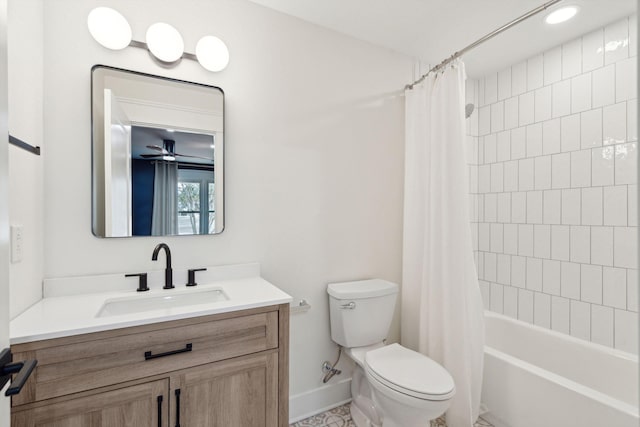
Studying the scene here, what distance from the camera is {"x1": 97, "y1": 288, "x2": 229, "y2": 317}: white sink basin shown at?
4.37 feet

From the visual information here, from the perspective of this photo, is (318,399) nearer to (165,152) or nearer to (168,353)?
(168,353)

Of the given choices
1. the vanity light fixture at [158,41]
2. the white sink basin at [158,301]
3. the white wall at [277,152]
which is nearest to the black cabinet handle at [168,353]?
the white sink basin at [158,301]

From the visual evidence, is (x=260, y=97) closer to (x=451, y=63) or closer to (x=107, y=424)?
(x=451, y=63)

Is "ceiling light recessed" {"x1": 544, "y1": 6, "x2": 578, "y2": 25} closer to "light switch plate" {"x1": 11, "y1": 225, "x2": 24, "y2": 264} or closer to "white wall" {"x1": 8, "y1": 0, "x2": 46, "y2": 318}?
"white wall" {"x1": 8, "y1": 0, "x2": 46, "y2": 318}

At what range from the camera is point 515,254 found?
2.41 meters

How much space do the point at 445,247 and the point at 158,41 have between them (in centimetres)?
186

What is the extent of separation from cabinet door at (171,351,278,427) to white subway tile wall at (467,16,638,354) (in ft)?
6.61

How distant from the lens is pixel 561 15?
1803mm

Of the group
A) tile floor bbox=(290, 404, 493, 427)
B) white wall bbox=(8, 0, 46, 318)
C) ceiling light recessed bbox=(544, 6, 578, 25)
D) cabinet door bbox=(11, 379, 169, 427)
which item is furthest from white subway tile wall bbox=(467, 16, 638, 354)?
white wall bbox=(8, 0, 46, 318)

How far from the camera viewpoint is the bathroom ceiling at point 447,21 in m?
1.73

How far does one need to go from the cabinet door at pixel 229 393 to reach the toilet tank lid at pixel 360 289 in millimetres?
615

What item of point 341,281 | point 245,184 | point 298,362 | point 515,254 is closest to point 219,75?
point 245,184

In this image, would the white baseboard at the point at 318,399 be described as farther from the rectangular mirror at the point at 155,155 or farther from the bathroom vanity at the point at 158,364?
the rectangular mirror at the point at 155,155

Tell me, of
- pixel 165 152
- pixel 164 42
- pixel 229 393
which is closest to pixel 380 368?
pixel 229 393
